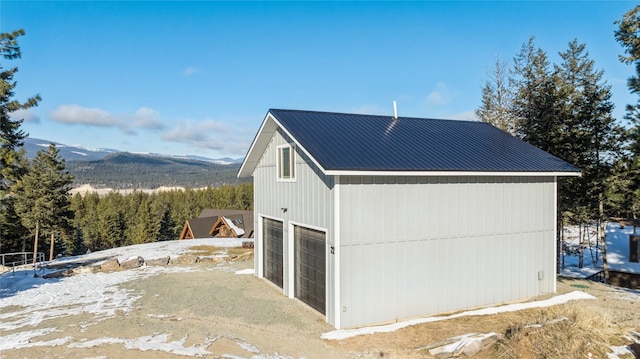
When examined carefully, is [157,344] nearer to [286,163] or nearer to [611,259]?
[286,163]

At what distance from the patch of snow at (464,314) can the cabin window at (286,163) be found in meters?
4.50

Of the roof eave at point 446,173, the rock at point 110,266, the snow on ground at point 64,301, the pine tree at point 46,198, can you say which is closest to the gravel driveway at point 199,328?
the snow on ground at point 64,301

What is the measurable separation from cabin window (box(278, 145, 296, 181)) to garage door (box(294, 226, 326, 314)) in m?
1.56

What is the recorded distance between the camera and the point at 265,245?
14.1 metres

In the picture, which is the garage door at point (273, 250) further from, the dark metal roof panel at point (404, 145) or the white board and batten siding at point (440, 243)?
the white board and batten siding at point (440, 243)

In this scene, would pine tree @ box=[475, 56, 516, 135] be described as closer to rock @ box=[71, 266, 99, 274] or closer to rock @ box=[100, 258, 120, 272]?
rock @ box=[100, 258, 120, 272]

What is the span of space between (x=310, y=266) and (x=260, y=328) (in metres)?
2.20

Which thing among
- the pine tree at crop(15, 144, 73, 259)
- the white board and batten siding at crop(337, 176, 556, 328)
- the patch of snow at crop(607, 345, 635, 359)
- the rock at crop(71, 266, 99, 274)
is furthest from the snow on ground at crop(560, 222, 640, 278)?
the pine tree at crop(15, 144, 73, 259)

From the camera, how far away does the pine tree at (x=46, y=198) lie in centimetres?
3011

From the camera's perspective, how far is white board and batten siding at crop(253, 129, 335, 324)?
9570 millimetres

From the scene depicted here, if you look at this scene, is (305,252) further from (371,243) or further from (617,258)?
(617,258)

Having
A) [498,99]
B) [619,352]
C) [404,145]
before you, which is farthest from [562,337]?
[498,99]

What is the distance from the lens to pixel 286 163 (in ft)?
39.4

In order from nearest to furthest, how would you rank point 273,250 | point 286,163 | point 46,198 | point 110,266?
point 286,163
point 273,250
point 110,266
point 46,198
